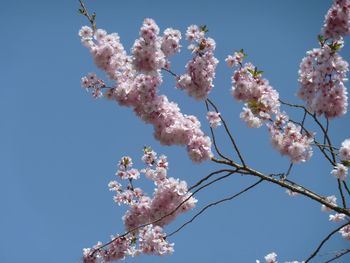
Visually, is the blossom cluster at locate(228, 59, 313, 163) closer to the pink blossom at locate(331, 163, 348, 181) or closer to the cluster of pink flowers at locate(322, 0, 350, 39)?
the pink blossom at locate(331, 163, 348, 181)

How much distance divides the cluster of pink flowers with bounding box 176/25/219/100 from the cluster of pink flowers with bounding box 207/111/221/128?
0.91 ft

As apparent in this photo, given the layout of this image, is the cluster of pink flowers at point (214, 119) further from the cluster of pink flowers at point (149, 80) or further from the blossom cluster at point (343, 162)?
the blossom cluster at point (343, 162)

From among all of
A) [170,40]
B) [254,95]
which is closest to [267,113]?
[254,95]

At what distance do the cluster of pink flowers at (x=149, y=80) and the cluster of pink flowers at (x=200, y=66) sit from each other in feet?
0.21

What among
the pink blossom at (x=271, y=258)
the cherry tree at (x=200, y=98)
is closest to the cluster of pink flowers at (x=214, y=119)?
the cherry tree at (x=200, y=98)

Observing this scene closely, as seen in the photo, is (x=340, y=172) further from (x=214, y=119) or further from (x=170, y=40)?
(x=170, y=40)

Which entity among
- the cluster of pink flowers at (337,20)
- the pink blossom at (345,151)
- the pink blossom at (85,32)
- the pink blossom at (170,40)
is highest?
the pink blossom at (85,32)

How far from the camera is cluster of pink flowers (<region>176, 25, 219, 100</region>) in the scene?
5605 mm

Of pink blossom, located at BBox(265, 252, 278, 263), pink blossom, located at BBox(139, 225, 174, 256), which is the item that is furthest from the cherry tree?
pink blossom, located at BBox(265, 252, 278, 263)

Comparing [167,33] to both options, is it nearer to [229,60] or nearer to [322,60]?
[229,60]

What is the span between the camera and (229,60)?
6234 millimetres

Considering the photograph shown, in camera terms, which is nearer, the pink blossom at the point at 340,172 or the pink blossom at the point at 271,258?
the pink blossom at the point at 340,172

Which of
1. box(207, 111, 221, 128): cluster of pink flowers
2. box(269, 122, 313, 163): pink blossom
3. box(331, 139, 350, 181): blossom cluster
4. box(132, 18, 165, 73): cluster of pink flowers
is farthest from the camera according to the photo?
box(207, 111, 221, 128): cluster of pink flowers

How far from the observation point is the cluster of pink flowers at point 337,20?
4.95 m
